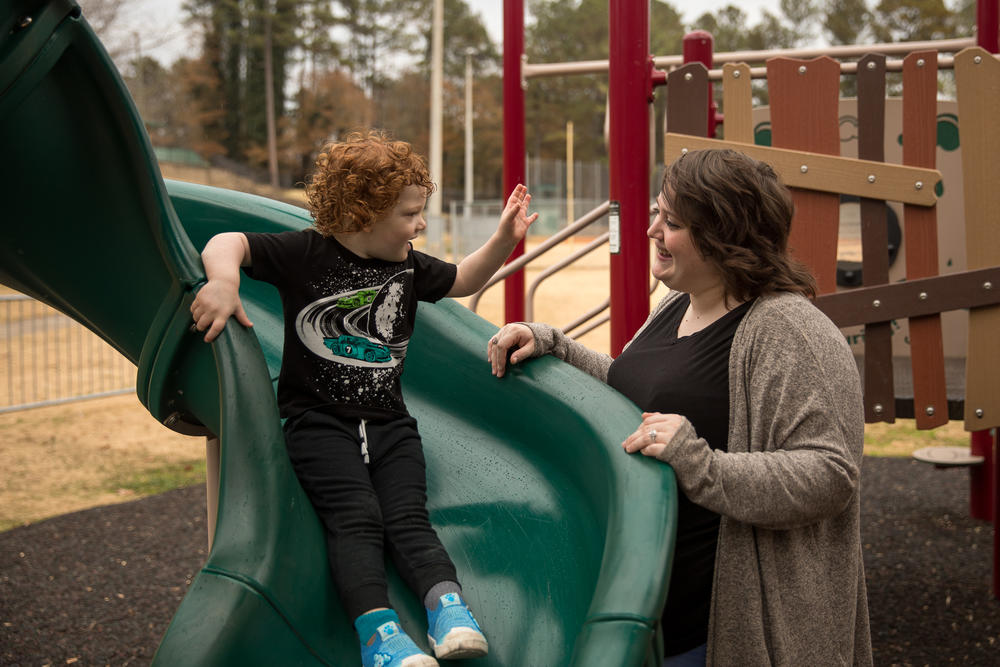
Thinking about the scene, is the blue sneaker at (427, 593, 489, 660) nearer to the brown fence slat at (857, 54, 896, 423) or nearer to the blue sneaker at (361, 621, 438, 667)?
the blue sneaker at (361, 621, 438, 667)

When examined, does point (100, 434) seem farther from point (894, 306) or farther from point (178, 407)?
point (894, 306)

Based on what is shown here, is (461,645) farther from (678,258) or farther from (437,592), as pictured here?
(678,258)

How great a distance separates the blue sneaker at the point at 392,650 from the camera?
4.93 feet

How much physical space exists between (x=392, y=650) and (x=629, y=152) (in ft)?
5.90

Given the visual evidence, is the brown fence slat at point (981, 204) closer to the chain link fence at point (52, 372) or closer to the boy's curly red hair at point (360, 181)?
the boy's curly red hair at point (360, 181)

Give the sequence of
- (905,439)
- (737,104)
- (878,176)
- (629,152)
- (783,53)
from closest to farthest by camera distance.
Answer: (878,176), (737,104), (629,152), (783,53), (905,439)

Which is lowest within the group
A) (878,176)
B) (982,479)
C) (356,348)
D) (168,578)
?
(168,578)

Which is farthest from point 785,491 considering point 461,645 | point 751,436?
point 461,645

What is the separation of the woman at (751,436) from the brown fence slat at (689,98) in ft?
3.60

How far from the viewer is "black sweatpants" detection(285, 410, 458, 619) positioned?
1.69 meters

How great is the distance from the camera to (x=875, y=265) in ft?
8.73

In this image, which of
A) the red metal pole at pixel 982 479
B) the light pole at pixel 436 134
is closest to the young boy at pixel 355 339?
the red metal pole at pixel 982 479

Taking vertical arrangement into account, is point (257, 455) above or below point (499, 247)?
below

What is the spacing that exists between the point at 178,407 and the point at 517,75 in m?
2.80
